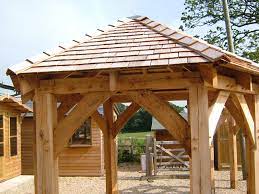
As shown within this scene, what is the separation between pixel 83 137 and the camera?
17297 millimetres

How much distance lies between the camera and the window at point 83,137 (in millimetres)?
16953

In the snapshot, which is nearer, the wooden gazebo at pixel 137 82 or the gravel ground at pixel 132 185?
the wooden gazebo at pixel 137 82

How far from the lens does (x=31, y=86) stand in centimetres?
554

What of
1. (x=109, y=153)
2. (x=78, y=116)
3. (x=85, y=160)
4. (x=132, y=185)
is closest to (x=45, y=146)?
(x=78, y=116)

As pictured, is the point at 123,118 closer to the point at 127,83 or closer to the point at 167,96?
the point at 167,96

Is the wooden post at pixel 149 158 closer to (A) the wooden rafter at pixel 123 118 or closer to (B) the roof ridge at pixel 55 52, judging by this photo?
(A) the wooden rafter at pixel 123 118

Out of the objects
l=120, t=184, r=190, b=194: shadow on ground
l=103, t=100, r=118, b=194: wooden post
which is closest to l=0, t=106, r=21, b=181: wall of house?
l=120, t=184, r=190, b=194: shadow on ground

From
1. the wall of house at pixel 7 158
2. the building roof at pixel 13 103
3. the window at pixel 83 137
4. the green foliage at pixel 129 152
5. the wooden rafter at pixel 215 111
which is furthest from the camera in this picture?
the green foliage at pixel 129 152

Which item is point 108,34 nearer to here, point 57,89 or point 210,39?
point 57,89

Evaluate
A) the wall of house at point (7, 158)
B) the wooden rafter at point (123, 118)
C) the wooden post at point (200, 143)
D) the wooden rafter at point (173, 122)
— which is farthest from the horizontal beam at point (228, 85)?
the wall of house at point (7, 158)

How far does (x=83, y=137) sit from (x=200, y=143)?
1273 centimetres

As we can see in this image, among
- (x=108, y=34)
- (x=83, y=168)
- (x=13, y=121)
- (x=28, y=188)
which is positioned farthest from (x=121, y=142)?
(x=108, y=34)

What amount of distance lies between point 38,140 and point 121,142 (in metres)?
18.1

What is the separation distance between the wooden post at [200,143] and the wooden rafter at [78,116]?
4.04 feet
